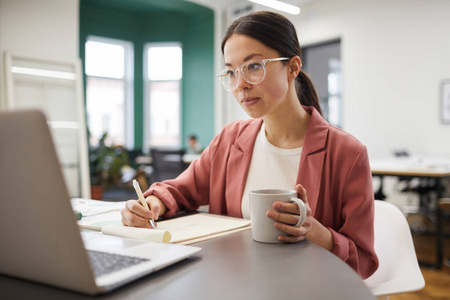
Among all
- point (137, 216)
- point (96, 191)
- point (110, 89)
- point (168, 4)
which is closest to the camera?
point (137, 216)

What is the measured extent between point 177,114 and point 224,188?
322 inches

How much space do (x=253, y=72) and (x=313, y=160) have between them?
0.31 m

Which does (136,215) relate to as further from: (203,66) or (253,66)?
(203,66)

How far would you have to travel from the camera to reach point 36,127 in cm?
41

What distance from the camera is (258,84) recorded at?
1.13 meters

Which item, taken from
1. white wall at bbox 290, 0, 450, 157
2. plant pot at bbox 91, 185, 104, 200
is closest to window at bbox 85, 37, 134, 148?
plant pot at bbox 91, 185, 104, 200

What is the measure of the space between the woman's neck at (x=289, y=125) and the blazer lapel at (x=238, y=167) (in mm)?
90

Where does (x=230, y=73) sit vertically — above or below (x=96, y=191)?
above

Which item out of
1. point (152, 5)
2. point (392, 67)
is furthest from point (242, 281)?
point (152, 5)

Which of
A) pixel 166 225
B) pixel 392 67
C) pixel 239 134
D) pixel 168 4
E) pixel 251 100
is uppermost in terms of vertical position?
pixel 168 4

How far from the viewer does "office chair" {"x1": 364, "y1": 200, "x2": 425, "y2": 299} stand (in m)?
0.91

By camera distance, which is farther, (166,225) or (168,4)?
(168,4)

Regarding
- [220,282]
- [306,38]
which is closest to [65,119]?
[306,38]

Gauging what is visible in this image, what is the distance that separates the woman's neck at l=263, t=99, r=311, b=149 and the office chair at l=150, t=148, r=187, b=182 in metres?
4.90
